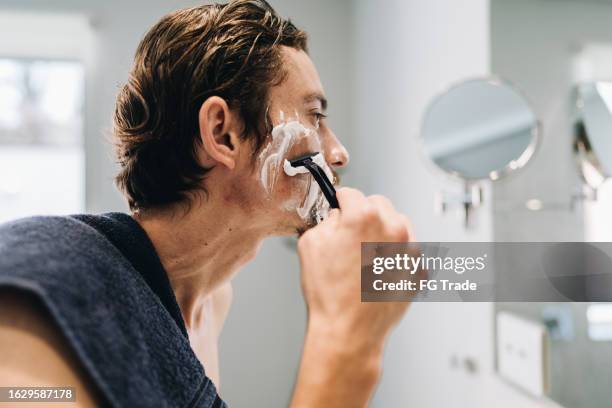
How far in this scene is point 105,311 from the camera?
44cm

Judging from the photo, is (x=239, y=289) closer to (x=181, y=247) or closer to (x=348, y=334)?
(x=181, y=247)

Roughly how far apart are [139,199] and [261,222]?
6.9 inches

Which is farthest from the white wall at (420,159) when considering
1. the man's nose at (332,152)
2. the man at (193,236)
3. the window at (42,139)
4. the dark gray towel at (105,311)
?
the window at (42,139)

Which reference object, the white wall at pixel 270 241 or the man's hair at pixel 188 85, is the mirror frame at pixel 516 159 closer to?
the man's hair at pixel 188 85

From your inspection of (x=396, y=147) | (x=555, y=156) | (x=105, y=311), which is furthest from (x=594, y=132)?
(x=396, y=147)

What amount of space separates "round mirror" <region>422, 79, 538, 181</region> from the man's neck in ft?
1.10

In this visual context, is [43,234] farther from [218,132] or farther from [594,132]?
[594,132]

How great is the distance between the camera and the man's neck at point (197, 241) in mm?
663

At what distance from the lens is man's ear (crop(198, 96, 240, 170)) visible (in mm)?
625

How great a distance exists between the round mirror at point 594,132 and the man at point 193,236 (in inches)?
10.9

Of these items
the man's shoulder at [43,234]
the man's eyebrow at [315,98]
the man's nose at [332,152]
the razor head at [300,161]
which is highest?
the man's eyebrow at [315,98]

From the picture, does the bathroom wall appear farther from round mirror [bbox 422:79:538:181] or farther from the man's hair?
the man's hair

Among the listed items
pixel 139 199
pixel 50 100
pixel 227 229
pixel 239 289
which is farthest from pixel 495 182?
pixel 50 100

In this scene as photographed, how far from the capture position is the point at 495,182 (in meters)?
0.78
